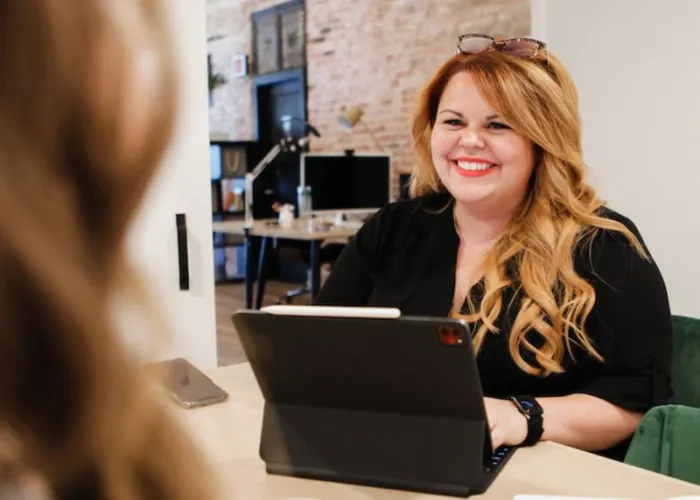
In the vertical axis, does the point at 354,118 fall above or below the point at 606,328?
above

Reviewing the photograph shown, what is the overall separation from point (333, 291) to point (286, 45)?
632 centimetres

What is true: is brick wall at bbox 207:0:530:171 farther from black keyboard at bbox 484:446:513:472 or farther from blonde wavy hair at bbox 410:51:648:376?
black keyboard at bbox 484:446:513:472

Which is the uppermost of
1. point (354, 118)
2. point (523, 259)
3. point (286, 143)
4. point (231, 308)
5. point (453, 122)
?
point (354, 118)

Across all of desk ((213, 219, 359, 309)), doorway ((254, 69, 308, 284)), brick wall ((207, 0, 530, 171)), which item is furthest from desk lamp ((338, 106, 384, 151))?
desk ((213, 219, 359, 309))

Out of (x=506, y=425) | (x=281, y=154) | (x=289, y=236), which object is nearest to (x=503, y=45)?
(x=506, y=425)

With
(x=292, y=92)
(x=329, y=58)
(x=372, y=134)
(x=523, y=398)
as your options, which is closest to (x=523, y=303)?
(x=523, y=398)

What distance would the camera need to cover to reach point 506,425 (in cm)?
120

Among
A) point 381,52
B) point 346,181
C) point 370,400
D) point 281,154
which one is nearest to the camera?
point 370,400

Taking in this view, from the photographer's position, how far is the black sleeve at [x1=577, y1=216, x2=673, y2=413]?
145 cm

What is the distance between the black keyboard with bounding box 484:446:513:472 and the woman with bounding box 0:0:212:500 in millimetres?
882

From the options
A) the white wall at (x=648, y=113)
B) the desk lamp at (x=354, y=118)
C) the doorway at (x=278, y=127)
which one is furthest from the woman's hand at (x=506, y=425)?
the doorway at (x=278, y=127)

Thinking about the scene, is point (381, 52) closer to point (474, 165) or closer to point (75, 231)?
point (474, 165)

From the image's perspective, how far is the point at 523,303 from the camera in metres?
1.52

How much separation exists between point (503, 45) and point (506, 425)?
0.90 m
